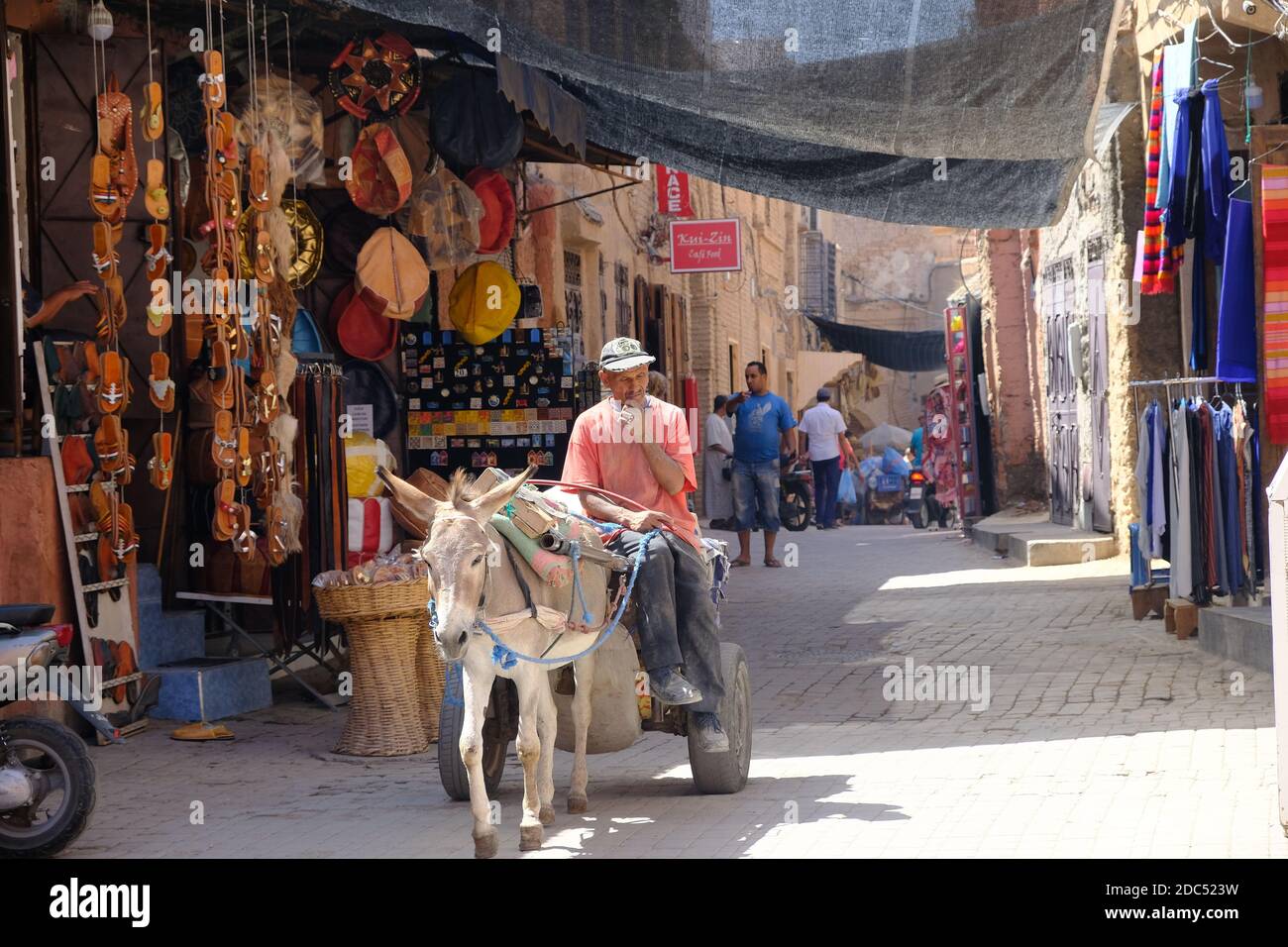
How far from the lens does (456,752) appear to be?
21.3 ft

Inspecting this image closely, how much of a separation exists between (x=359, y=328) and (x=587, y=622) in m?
5.58

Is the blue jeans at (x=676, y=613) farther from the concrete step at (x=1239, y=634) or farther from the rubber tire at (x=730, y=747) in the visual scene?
the concrete step at (x=1239, y=634)

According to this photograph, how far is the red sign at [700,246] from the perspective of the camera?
67.6 ft

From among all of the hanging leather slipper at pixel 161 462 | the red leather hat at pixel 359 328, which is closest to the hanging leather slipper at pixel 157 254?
the hanging leather slipper at pixel 161 462

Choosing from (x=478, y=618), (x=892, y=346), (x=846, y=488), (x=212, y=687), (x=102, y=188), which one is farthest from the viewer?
(x=892, y=346)

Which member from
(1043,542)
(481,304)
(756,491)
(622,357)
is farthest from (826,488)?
(622,357)

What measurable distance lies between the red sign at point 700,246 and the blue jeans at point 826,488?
3456 mm

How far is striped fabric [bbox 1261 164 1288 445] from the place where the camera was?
8.87 m

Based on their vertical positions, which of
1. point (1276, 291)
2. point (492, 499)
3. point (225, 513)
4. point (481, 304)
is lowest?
point (225, 513)

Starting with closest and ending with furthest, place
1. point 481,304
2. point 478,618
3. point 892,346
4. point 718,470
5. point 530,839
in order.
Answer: point 478,618 → point 530,839 → point 481,304 → point 718,470 → point 892,346

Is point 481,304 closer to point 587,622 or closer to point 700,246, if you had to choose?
point 587,622

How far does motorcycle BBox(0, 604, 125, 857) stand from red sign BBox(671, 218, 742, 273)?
1535cm

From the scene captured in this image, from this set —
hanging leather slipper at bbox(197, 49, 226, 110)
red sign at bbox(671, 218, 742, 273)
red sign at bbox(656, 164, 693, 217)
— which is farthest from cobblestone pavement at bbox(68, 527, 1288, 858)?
red sign at bbox(656, 164, 693, 217)

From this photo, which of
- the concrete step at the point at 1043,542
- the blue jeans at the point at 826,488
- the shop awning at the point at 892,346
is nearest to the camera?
the concrete step at the point at 1043,542
